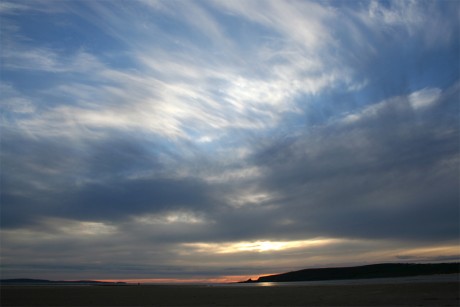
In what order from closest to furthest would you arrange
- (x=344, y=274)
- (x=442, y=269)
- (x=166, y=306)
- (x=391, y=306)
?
(x=391, y=306)
(x=166, y=306)
(x=442, y=269)
(x=344, y=274)

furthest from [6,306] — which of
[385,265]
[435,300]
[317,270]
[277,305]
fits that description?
[317,270]

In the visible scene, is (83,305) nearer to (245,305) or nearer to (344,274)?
(245,305)

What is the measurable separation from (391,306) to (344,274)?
421 ft

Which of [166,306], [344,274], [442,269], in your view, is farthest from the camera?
[344,274]

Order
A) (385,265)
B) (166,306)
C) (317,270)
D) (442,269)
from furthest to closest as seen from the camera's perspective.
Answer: (317,270)
(385,265)
(442,269)
(166,306)

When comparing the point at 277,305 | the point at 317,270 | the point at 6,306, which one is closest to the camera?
the point at 277,305

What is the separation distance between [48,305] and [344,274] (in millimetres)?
128683

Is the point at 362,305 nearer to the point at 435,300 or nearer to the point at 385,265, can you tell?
the point at 435,300

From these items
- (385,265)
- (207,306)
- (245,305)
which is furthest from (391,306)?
(385,265)

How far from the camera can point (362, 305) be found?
22.5 m

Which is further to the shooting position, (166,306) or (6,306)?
(6,306)

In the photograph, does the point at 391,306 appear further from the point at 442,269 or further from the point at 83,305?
the point at 442,269

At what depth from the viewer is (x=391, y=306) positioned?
845 inches

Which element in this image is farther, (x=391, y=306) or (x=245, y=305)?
(x=245, y=305)
